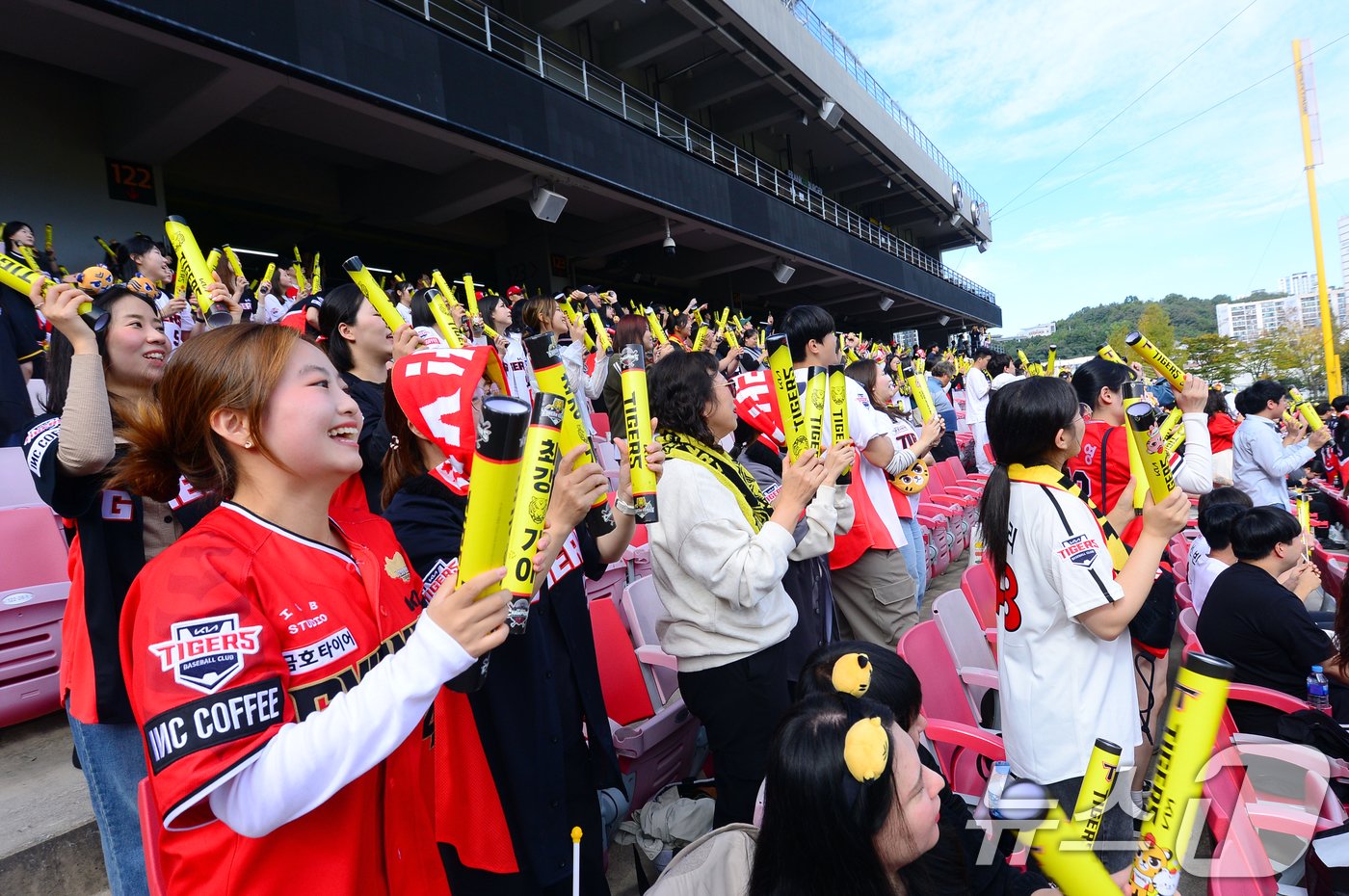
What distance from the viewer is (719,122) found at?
1881 cm

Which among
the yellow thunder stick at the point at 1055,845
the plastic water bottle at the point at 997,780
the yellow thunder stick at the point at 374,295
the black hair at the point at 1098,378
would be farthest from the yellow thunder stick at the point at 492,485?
the black hair at the point at 1098,378

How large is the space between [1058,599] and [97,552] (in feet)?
8.54

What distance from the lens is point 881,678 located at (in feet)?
6.07

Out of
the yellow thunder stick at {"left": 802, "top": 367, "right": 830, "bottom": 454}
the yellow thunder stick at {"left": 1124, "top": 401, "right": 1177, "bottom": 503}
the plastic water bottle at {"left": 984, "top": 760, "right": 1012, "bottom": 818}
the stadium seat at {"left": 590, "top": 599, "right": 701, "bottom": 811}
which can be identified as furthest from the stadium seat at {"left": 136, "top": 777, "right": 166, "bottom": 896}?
the yellow thunder stick at {"left": 1124, "top": 401, "right": 1177, "bottom": 503}

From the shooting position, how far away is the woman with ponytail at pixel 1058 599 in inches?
78.8

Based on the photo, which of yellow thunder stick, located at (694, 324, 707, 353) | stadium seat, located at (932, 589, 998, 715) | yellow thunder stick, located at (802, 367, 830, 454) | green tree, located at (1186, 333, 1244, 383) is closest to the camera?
yellow thunder stick, located at (802, 367, 830, 454)

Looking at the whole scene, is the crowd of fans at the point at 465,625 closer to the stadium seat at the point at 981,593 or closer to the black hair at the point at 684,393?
the black hair at the point at 684,393

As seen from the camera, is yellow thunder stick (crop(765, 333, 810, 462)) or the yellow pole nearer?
yellow thunder stick (crop(765, 333, 810, 462))

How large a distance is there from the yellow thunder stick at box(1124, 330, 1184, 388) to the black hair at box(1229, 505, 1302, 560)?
70 cm

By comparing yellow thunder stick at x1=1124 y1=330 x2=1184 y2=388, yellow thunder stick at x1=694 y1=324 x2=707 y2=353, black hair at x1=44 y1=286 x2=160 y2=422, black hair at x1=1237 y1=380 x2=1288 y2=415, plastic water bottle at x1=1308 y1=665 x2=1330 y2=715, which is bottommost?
plastic water bottle at x1=1308 y1=665 x2=1330 y2=715

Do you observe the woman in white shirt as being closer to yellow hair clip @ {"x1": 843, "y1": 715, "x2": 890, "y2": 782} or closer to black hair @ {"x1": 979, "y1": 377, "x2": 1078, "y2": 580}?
black hair @ {"x1": 979, "y1": 377, "x2": 1078, "y2": 580}

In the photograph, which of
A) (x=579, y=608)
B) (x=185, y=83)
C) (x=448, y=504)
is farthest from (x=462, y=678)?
(x=185, y=83)

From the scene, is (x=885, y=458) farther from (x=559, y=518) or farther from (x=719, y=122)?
(x=719, y=122)

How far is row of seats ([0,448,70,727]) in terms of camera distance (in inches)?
108
